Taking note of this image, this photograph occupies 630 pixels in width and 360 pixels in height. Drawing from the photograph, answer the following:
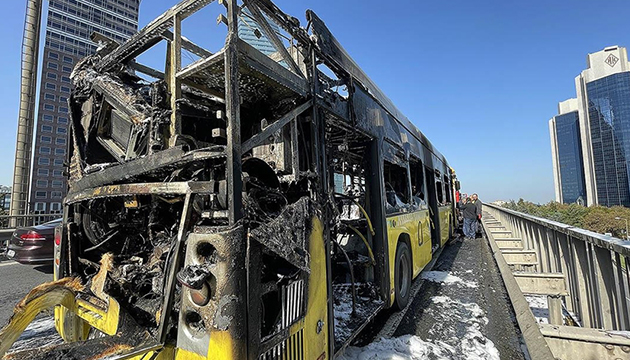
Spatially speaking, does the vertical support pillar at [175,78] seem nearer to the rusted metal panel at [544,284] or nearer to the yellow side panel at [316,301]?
the yellow side panel at [316,301]

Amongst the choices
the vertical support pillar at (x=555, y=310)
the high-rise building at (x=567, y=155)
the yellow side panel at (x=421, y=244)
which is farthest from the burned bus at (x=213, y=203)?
the high-rise building at (x=567, y=155)

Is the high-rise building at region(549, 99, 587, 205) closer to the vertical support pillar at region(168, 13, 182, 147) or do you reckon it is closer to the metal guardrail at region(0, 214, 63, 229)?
the vertical support pillar at region(168, 13, 182, 147)

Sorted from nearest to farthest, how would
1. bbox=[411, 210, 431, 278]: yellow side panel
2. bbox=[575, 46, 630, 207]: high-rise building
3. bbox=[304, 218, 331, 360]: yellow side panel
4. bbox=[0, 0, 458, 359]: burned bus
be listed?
bbox=[0, 0, 458, 359]: burned bus
bbox=[304, 218, 331, 360]: yellow side panel
bbox=[411, 210, 431, 278]: yellow side panel
bbox=[575, 46, 630, 207]: high-rise building

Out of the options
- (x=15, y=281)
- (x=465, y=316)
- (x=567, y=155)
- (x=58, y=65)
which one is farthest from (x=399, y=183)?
(x=567, y=155)

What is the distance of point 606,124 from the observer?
5188 centimetres

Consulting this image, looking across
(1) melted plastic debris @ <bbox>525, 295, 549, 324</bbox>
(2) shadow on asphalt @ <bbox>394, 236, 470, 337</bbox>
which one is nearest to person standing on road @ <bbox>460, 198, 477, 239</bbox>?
(2) shadow on asphalt @ <bbox>394, 236, 470, 337</bbox>

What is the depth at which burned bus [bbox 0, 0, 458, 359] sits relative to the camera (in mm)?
1700

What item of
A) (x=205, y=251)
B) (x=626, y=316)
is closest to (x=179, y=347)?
(x=205, y=251)

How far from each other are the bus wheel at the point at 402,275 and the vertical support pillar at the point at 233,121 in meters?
3.09

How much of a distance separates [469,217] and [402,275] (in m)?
8.40

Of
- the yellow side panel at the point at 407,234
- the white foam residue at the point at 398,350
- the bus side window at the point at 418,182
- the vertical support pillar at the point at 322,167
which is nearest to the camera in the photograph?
the vertical support pillar at the point at 322,167

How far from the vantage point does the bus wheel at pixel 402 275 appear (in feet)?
13.9

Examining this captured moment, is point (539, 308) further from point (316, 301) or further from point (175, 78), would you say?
point (175, 78)

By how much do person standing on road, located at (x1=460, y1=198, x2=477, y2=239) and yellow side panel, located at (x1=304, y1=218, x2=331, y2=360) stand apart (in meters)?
10.4
